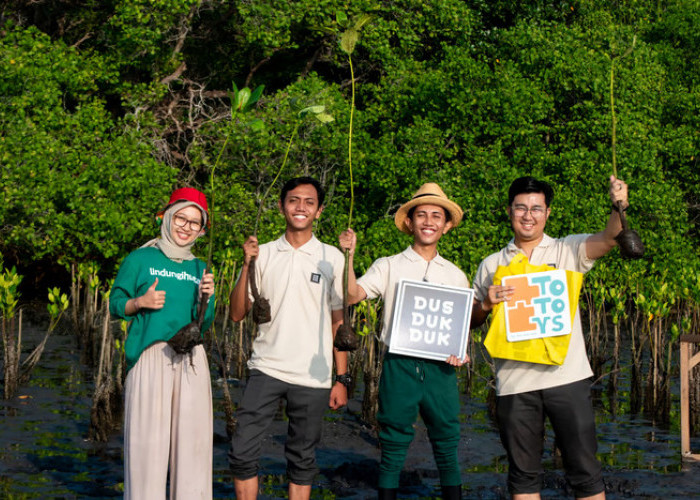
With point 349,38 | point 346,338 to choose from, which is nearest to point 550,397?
point 346,338

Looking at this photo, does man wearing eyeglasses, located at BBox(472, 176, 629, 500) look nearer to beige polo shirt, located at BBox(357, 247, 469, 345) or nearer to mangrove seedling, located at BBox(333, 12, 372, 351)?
beige polo shirt, located at BBox(357, 247, 469, 345)

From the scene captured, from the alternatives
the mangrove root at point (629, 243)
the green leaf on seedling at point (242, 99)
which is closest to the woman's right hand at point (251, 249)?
the green leaf on seedling at point (242, 99)

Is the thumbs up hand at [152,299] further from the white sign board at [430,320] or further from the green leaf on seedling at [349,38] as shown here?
the green leaf on seedling at [349,38]

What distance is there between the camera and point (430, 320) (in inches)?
188

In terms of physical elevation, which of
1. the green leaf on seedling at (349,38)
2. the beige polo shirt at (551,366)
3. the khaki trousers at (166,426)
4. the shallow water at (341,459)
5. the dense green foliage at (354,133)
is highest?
the dense green foliage at (354,133)

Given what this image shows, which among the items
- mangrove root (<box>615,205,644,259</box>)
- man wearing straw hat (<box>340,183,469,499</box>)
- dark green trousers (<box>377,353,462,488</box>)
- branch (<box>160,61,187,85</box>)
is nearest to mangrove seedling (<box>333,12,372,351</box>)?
man wearing straw hat (<box>340,183,469,499</box>)

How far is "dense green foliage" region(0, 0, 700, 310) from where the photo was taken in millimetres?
15570

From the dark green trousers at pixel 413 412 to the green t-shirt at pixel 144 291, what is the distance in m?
1.11

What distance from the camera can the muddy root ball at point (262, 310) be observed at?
4.64m

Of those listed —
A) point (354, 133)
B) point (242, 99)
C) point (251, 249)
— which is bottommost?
point (251, 249)

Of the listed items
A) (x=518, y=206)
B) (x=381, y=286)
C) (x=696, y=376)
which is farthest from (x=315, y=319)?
(x=696, y=376)

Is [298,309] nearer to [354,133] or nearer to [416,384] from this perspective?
[416,384]

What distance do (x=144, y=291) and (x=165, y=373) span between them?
0.44m

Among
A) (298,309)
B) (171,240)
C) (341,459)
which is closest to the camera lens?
(171,240)
